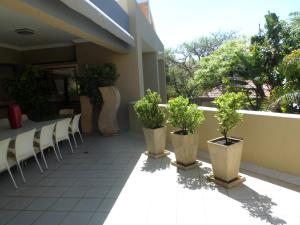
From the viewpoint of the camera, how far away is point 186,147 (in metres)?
5.24

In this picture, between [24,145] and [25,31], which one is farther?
[25,31]

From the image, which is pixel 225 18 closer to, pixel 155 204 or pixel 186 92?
pixel 186 92

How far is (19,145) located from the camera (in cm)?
502

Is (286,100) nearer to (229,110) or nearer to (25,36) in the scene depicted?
(229,110)

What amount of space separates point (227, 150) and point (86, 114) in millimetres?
5949

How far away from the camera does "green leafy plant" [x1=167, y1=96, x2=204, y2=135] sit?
5.25 metres

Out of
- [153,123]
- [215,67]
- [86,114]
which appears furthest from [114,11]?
[215,67]

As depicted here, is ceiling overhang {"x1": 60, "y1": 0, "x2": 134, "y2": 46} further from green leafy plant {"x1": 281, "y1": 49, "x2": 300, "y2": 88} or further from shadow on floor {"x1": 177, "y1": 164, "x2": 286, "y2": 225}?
green leafy plant {"x1": 281, "y1": 49, "x2": 300, "y2": 88}

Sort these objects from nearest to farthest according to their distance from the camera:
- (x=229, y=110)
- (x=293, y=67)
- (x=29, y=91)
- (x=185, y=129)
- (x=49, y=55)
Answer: (x=229, y=110) < (x=185, y=129) < (x=293, y=67) < (x=29, y=91) < (x=49, y=55)

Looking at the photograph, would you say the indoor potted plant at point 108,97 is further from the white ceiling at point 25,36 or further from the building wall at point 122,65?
the white ceiling at point 25,36

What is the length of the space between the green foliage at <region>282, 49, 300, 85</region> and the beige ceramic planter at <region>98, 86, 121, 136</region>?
4.73 m

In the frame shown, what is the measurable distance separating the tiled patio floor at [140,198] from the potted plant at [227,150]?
0.66ft

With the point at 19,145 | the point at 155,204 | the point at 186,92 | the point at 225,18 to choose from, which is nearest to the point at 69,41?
the point at 19,145

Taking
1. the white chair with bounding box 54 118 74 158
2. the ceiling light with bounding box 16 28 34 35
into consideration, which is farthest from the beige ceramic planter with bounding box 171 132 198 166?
the ceiling light with bounding box 16 28 34 35
